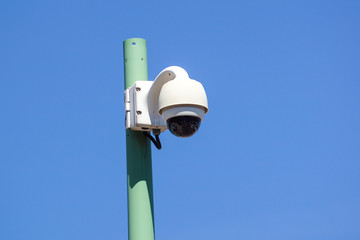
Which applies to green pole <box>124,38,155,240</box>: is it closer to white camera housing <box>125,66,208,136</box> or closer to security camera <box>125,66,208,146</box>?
white camera housing <box>125,66,208,136</box>

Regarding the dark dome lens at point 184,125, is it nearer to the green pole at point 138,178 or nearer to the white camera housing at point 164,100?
the white camera housing at point 164,100

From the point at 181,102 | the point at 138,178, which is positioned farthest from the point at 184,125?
the point at 138,178

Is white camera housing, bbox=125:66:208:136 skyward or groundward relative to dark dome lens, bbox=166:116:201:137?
skyward

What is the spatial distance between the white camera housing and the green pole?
0.29ft

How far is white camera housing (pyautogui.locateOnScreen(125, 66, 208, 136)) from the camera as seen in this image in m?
2.38

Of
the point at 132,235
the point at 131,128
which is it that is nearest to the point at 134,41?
the point at 131,128

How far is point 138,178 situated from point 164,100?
507 mm

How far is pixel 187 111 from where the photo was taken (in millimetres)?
2375

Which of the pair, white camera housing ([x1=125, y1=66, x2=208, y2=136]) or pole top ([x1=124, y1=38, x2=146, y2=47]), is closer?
white camera housing ([x1=125, y1=66, x2=208, y2=136])

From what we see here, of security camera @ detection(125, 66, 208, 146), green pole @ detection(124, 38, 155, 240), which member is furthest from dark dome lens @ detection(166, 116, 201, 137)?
green pole @ detection(124, 38, 155, 240)

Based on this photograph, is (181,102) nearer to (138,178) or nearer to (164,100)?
(164,100)

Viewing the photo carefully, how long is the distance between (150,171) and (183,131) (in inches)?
18.0

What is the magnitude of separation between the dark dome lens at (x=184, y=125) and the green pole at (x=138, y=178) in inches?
15.9

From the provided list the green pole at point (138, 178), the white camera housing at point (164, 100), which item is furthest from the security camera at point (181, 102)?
the green pole at point (138, 178)
